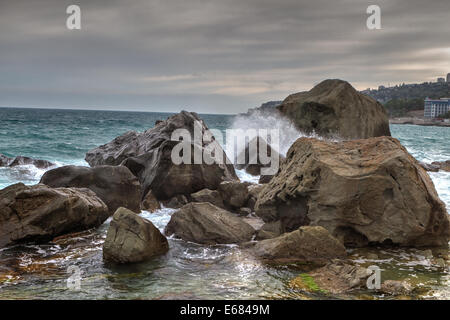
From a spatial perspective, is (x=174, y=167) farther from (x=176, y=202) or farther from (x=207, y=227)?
(x=207, y=227)

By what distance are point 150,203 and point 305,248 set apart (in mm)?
5313

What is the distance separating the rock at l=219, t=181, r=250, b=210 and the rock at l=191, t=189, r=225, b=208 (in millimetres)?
133

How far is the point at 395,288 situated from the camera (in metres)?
6.17

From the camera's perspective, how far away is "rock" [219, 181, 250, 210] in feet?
37.1

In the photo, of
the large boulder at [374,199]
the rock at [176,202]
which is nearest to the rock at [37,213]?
the rock at [176,202]

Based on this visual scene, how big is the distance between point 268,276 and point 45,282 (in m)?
3.28

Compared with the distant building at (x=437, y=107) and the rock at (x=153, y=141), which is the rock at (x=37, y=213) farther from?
the distant building at (x=437, y=107)

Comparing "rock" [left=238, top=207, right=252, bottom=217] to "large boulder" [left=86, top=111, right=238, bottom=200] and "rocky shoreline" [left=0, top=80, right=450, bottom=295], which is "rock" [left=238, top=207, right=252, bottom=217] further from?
"large boulder" [left=86, top=111, right=238, bottom=200]

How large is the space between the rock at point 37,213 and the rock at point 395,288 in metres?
5.83

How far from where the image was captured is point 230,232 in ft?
28.6

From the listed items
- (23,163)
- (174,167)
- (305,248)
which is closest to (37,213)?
(174,167)

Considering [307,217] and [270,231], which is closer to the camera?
[307,217]
